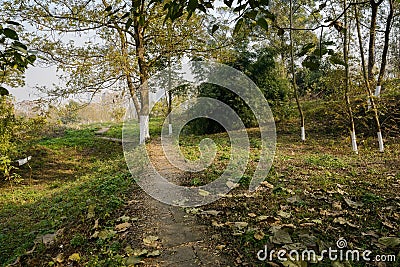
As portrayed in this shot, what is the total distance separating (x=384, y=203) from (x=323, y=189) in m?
0.57

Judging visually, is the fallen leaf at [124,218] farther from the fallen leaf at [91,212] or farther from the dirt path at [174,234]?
the fallen leaf at [91,212]

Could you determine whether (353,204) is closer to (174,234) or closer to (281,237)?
(281,237)

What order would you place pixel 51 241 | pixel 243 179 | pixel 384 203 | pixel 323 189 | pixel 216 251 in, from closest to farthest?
pixel 216 251 → pixel 384 203 → pixel 51 241 → pixel 323 189 → pixel 243 179

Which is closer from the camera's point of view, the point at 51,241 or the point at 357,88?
the point at 51,241

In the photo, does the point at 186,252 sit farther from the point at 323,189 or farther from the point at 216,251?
the point at 323,189

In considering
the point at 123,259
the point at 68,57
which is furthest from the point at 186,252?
the point at 68,57

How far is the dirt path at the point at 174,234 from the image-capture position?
1916mm

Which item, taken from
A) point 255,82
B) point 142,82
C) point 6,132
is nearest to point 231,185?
point 6,132

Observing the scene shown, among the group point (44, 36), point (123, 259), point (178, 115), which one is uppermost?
point (44, 36)

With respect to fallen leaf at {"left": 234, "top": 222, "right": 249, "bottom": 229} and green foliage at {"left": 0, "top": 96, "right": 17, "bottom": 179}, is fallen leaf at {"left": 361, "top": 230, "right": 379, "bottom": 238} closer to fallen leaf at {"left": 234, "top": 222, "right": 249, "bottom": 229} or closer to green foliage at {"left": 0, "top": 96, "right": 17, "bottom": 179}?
fallen leaf at {"left": 234, "top": 222, "right": 249, "bottom": 229}

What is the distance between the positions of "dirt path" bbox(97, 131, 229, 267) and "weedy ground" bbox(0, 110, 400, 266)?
0.06 meters

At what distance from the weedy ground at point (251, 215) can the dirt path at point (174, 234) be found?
55 mm

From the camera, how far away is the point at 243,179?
3.59 meters

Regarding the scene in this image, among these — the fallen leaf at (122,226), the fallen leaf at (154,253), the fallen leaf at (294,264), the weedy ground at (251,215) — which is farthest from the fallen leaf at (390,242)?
the fallen leaf at (122,226)
